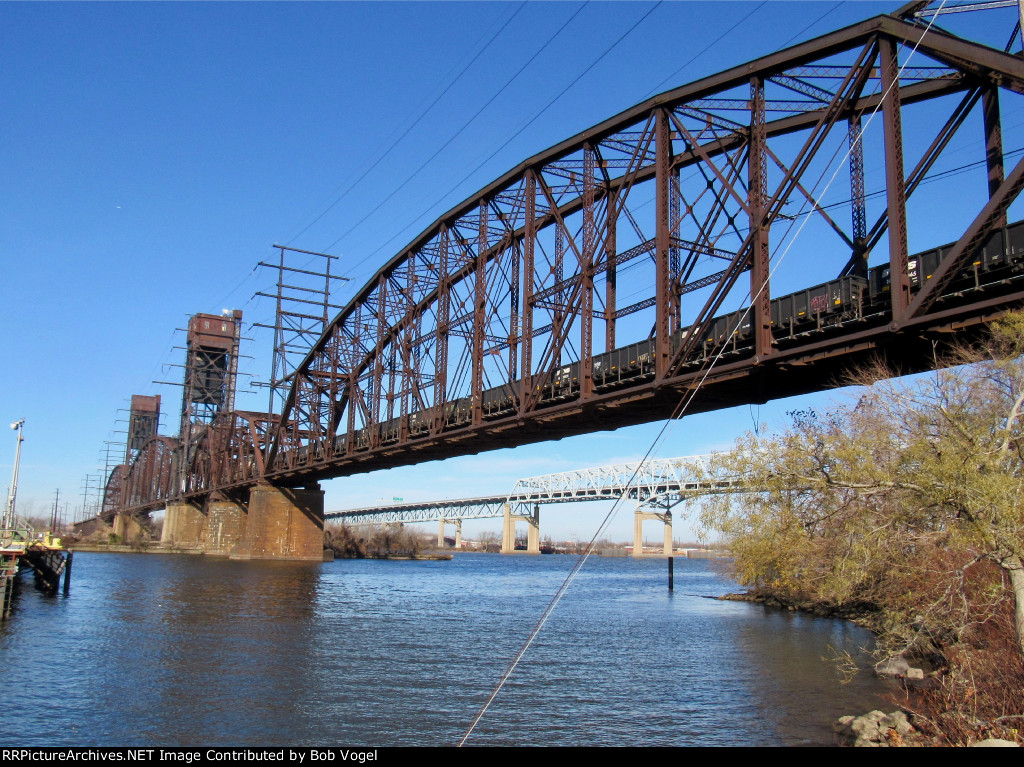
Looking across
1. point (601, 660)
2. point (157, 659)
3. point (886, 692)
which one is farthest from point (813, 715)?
point (157, 659)

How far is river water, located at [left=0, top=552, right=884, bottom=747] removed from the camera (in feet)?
66.0

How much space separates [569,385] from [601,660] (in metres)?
Answer: 15.7

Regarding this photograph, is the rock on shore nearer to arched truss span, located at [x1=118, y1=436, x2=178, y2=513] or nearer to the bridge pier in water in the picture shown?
arched truss span, located at [x1=118, y1=436, x2=178, y2=513]

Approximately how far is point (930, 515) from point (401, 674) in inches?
705

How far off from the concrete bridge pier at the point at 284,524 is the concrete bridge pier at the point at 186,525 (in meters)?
41.9

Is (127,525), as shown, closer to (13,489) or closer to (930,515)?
(13,489)

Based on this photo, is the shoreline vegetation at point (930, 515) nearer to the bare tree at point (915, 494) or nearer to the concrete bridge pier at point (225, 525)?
the bare tree at point (915, 494)

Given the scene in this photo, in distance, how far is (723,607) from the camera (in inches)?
2308

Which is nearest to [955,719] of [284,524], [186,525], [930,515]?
[930,515]

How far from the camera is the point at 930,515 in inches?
726

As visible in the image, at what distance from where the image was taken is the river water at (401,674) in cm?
2012

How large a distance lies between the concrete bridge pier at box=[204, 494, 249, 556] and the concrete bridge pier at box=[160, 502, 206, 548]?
25.2 metres

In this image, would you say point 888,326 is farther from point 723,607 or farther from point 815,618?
point 723,607

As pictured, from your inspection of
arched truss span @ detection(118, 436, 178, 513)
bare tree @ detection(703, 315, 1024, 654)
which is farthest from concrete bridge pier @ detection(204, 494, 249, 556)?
bare tree @ detection(703, 315, 1024, 654)
